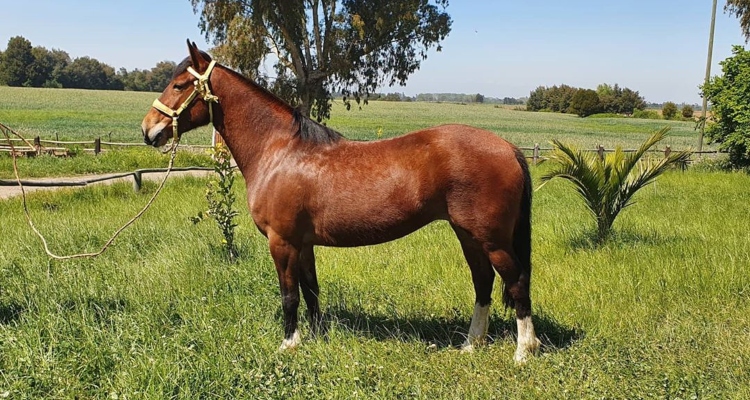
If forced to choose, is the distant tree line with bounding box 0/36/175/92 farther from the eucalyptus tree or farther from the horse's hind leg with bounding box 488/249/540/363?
the horse's hind leg with bounding box 488/249/540/363

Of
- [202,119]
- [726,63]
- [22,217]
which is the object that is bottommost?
[22,217]

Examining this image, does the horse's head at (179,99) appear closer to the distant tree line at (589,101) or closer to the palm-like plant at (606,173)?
the palm-like plant at (606,173)

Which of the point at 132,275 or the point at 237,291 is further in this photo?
the point at 132,275

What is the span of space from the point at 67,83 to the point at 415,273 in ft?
360

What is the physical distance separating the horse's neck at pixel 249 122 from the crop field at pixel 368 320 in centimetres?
129

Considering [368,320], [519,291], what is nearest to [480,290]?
[519,291]

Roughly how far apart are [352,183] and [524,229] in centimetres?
128

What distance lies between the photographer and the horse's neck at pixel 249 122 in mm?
3926

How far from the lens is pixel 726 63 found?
1653 cm

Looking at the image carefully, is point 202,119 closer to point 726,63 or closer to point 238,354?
point 238,354

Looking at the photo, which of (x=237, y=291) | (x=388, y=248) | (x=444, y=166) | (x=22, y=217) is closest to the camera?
(x=444, y=166)

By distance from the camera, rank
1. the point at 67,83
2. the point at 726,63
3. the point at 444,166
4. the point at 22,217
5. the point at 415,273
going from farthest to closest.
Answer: the point at 67,83
the point at 726,63
the point at 22,217
the point at 415,273
the point at 444,166

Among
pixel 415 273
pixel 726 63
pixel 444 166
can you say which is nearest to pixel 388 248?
pixel 415 273

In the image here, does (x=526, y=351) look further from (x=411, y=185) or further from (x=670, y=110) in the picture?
(x=670, y=110)
